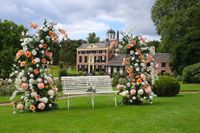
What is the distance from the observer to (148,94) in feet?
43.2

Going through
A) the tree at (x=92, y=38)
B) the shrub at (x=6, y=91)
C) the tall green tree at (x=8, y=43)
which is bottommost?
the shrub at (x=6, y=91)

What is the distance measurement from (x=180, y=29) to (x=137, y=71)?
37.1 m

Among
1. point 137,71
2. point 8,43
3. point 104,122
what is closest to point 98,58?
point 8,43

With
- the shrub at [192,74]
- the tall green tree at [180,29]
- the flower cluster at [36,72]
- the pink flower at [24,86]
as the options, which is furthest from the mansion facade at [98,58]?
the pink flower at [24,86]

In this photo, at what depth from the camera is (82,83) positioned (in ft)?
39.4

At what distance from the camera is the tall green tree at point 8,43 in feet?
129

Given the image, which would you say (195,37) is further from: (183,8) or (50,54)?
(50,54)

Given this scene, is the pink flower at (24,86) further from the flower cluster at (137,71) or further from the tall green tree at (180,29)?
the tall green tree at (180,29)

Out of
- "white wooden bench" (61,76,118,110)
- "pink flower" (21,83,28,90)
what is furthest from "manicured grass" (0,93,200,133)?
"white wooden bench" (61,76,118,110)

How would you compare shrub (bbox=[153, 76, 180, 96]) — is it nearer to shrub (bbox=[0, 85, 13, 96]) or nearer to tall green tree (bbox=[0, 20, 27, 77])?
shrub (bbox=[0, 85, 13, 96])

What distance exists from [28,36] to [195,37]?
39.3 metres

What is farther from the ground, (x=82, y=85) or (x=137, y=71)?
(x=137, y=71)

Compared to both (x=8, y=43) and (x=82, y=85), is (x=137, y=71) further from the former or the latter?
(x=8, y=43)

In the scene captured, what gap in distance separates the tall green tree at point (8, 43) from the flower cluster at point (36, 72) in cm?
2853
